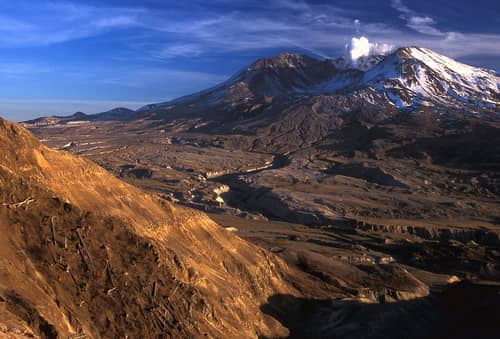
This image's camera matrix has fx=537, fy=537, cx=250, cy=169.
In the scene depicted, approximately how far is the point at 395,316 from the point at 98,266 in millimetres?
11812

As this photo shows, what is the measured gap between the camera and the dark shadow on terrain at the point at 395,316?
65.9 ft

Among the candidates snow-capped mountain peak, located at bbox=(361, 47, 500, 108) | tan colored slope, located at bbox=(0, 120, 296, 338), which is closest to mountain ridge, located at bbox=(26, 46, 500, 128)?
snow-capped mountain peak, located at bbox=(361, 47, 500, 108)

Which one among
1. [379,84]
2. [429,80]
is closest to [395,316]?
[379,84]

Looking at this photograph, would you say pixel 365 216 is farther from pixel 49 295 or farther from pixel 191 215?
pixel 49 295

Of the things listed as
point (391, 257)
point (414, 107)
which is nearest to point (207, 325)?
point (391, 257)

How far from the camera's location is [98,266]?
16.6 metres

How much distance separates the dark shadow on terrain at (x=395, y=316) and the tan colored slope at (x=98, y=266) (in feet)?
3.81

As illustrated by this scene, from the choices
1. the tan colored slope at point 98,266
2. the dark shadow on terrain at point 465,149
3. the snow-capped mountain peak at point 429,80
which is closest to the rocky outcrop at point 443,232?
the tan colored slope at point 98,266

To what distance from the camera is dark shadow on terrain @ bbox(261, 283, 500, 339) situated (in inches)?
791

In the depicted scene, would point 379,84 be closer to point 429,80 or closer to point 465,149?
point 429,80

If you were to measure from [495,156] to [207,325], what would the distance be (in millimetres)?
75235

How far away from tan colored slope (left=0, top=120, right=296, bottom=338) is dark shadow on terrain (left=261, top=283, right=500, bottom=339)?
1162 millimetres

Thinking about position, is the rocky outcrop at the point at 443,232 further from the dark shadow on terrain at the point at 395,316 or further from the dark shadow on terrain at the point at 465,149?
the dark shadow on terrain at the point at 465,149

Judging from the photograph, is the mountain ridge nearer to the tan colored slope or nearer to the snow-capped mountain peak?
the snow-capped mountain peak
